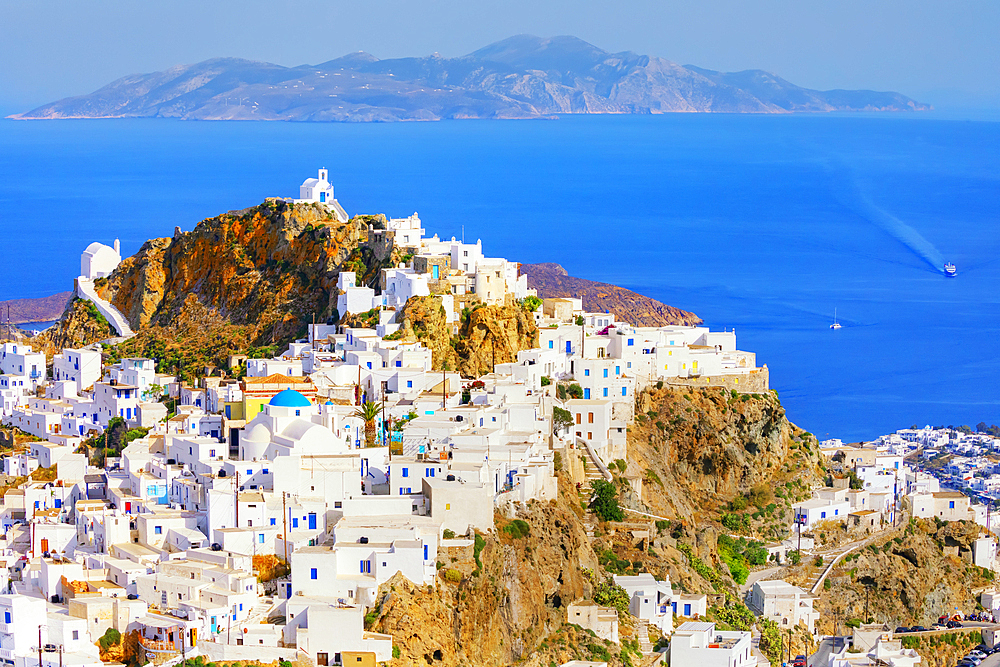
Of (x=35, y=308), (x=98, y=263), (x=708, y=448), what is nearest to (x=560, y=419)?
(x=708, y=448)

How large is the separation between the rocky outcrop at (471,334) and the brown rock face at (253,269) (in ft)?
25.1

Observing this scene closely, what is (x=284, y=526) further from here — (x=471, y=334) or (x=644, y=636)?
(x=471, y=334)

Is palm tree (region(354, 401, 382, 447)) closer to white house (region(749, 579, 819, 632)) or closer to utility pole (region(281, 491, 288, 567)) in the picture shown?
utility pole (region(281, 491, 288, 567))

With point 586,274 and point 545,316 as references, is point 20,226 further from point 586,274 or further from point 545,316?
point 545,316

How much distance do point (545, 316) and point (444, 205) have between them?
135614 mm

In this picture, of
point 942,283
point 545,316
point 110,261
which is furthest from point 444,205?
point 545,316

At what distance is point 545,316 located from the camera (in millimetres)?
60812

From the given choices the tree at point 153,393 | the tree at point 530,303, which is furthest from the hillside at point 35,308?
the tree at point 530,303

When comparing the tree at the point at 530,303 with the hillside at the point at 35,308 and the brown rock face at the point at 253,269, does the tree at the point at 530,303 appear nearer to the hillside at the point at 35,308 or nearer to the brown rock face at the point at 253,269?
the brown rock face at the point at 253,269

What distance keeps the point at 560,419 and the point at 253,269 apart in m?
23.4

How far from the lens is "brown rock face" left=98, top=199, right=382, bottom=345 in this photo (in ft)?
219

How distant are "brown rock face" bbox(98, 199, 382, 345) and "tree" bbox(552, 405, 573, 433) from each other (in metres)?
14.3

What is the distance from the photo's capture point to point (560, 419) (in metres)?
52.0

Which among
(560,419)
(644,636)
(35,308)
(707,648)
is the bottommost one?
(707,648)
